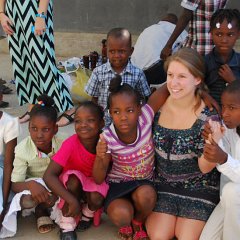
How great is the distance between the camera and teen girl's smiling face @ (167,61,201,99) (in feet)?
9.00

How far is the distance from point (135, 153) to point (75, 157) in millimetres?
359

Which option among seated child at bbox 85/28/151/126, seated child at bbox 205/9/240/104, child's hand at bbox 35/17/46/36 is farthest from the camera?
child's hand at bbox 35/17/46/36

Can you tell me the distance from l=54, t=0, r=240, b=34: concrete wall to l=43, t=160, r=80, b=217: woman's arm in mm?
4230

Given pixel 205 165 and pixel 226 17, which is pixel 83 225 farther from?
pixel 226 17

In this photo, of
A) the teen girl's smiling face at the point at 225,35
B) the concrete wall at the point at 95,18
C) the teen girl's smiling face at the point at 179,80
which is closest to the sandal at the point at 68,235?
the teen girl's smiling face at the point at 179,80

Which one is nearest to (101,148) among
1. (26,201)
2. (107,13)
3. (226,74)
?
(26,201)

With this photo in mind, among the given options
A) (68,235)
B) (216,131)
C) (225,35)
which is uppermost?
(225,35)

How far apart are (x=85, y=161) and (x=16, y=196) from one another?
47 centimetres

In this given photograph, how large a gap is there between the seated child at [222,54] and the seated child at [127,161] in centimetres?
47

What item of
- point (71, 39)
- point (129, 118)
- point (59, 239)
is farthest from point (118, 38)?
point (71, 39)

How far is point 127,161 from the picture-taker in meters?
2.81

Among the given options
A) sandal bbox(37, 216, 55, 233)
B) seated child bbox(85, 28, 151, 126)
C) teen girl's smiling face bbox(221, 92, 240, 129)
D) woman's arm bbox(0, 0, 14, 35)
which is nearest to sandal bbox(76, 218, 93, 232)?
sandal bbox(37, 216, 55, 233)

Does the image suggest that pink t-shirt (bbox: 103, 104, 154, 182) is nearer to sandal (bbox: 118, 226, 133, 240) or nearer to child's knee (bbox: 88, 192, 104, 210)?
child's knee (bbox: 88, 192, 104, 210)

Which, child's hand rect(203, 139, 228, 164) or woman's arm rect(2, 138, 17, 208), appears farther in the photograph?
woman's arm rect(2, 138, 17, 208)
